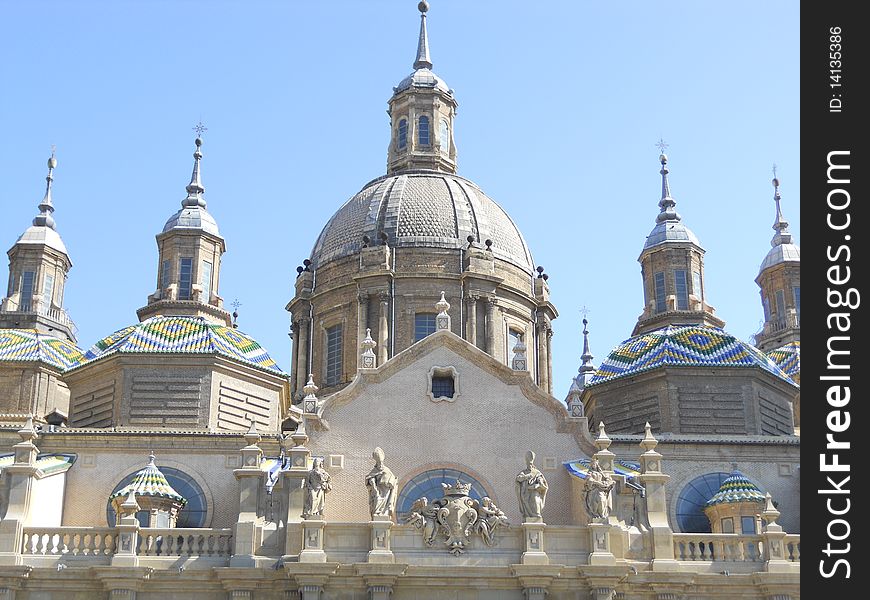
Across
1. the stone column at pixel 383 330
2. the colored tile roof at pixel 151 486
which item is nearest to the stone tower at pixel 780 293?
the stone column at pixel 383 330

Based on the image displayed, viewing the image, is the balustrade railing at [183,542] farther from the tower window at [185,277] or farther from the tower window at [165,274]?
the tower window at [165,274]

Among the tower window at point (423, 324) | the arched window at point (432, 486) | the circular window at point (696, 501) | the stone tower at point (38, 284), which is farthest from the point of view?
the stone tower at point (38, 284)

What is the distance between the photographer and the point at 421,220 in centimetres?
4975

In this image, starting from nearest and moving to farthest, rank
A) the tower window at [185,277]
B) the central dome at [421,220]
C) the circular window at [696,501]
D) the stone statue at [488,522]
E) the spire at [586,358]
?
the stone statue at [488,522]
the circular window at [696,501]
the tower window at [185,277]
the central dome at [421,220]
the spire at [586,358]

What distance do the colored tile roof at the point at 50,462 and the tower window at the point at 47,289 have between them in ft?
46.8

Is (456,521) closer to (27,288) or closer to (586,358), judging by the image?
(27,288)

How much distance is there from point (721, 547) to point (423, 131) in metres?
24.4

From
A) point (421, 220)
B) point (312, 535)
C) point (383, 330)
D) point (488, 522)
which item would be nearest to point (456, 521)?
point (488, 522)

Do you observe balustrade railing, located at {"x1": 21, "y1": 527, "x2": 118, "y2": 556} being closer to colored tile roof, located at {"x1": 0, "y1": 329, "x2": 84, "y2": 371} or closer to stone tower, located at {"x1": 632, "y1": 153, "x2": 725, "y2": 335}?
colored tile roof, located at {"x1": 0, "y1": 329, "x2": 84, "y2": 371}

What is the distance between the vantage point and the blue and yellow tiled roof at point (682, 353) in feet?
147

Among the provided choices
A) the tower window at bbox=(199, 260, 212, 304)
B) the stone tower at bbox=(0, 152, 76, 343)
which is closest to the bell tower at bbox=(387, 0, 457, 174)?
the tower window at bbox=(199, 260, 212, 304)

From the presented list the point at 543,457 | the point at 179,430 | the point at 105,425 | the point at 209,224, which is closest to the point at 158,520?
the point at 179,430

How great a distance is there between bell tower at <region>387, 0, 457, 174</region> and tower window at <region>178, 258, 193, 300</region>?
10.0 m
